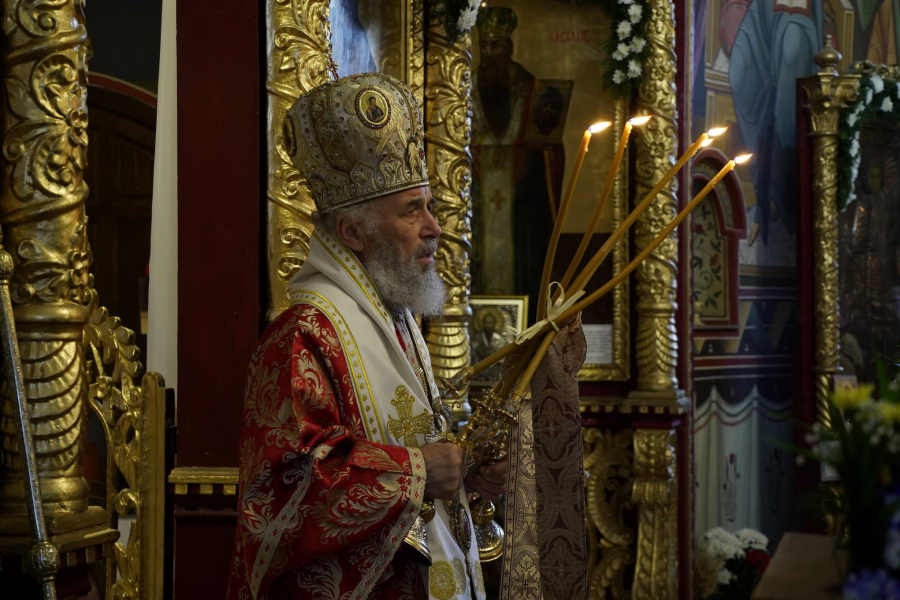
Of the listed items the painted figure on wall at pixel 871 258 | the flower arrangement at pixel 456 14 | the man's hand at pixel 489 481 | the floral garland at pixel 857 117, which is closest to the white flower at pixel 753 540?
→ the painted figure on wall at pixel 871 258

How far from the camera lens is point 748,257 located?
8.42 m

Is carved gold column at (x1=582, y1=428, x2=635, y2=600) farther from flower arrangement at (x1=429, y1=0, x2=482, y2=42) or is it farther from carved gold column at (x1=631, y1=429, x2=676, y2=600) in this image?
flower arrangement at (x1=429, y1=0, x2=482, y2=42)

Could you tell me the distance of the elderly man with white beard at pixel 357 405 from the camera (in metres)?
2.08

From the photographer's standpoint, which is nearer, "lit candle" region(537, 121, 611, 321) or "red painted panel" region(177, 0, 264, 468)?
"lit candle" region(537, 121, 611, 321)

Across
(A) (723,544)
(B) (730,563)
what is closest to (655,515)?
(B) (730,563)

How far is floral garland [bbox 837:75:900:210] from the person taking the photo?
7926 mm

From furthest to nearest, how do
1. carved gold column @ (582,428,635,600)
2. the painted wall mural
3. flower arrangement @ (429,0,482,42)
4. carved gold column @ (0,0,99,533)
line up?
the painted wall mural, carved gold column @ (582,428,635,600), flower arrangement @ (429,0,482,42), carved gold column @ (0,0,99,533)

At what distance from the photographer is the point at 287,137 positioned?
2686 mm

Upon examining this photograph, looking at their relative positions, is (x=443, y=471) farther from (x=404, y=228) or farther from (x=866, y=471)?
(x=866, y=471)

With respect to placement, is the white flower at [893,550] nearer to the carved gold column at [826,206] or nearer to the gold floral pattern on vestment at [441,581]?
the gold floral pattern on vestment at [441,581]

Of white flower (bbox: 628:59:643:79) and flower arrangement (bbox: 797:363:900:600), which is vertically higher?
white flower (bbox: 628:59:643:79)

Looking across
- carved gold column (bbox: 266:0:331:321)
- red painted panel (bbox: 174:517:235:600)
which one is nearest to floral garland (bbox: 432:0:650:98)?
carved gold column (bbox: 266:0:331:321)

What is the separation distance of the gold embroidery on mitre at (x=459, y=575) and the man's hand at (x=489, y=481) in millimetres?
192

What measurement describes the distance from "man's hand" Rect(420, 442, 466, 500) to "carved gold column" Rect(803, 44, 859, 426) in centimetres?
635
